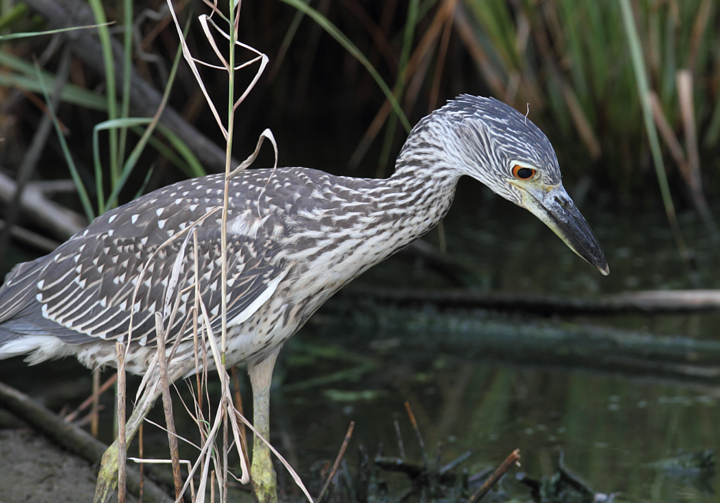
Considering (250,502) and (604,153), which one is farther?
(604,153)

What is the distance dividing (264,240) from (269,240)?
17mm

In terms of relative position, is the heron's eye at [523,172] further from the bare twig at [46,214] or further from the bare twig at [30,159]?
the bare twig at [46,214]

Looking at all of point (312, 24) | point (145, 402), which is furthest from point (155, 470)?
point (312, 24)

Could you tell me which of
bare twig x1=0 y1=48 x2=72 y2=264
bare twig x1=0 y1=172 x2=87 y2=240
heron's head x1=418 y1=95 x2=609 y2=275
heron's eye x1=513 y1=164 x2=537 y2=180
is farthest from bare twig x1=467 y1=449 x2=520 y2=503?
bare twig x1=0 y1=172 x2=87 y2=240

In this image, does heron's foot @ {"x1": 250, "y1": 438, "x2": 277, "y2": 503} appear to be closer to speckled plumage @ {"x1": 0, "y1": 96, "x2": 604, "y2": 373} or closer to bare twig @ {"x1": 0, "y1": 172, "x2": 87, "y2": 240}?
speckled plumage @ {"x1": 0, "y1": 96, "x2": 604, "y2": 373}

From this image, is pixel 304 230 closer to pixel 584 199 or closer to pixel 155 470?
pixel 155 470

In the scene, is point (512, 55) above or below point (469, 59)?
below

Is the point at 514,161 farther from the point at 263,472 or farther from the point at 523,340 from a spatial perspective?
the point at 523,340

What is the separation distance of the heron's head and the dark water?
1262 millimetres

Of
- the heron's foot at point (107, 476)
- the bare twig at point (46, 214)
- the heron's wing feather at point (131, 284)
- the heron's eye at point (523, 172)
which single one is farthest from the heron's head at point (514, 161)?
the bare twig at point (46, 214)

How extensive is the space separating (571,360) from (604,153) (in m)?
2.18

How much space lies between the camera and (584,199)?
262 inches

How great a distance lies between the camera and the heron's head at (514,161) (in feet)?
8.36

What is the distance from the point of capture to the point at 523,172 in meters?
2.56
